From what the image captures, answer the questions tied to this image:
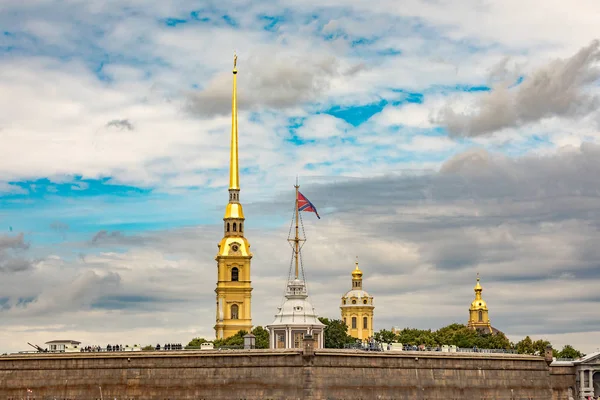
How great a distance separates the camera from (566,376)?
4700 inches

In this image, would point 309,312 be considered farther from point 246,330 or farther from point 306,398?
point 246,330

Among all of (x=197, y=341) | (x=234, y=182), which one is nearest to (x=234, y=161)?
(x=234, y=182)

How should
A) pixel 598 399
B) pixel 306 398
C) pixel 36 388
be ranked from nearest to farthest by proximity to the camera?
1. pixel 306 398
2. pixel 36 388
3. pixel 598 399

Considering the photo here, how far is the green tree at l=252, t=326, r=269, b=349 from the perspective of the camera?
133 m

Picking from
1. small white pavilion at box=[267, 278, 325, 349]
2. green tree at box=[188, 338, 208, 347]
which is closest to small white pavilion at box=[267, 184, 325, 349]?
small white pavilion at box=[267, 278, 325, 349]

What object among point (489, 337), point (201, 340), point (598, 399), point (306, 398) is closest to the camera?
point (306, 398)

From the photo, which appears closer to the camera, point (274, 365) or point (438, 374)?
point (274, 365)

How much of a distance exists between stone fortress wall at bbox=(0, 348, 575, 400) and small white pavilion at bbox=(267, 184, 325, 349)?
34.3 ft

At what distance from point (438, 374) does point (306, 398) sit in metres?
13.6

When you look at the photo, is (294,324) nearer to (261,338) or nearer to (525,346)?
(261,338)

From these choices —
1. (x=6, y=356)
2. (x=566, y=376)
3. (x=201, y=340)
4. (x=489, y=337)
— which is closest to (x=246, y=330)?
(x=201, y=340)

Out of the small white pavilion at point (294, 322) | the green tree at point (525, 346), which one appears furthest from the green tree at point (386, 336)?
the small white pavilion at point (294, 322)

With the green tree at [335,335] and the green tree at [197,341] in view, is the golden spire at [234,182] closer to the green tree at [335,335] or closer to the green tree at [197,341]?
the green tree at [197,341]

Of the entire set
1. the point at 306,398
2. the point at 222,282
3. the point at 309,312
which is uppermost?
the point at 222,282
